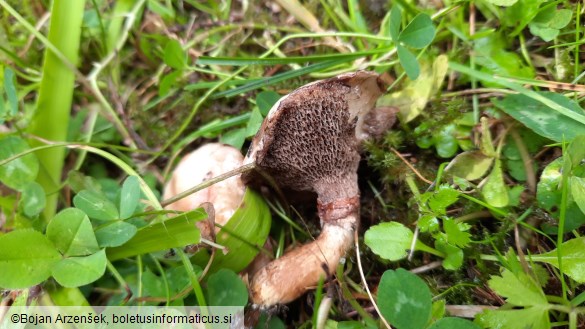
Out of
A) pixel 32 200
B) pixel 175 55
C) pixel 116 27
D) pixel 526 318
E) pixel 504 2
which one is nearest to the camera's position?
pixel 526 318

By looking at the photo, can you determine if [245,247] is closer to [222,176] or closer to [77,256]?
[222,176]

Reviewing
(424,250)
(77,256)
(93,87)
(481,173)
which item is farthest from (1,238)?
(481,173)

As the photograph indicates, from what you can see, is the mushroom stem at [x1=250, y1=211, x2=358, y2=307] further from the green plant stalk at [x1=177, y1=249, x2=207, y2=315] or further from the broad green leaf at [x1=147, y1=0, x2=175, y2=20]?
the broad green leaf at [x1=147, y1=0, x2=175, y2=20]

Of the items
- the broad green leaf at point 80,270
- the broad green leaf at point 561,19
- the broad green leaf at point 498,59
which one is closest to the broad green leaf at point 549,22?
Answer: the broad green leaf at point 561,19

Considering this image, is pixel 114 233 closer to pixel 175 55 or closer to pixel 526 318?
pixel 175 55

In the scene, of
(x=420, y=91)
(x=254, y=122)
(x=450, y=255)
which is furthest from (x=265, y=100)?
(x=450, y=255)

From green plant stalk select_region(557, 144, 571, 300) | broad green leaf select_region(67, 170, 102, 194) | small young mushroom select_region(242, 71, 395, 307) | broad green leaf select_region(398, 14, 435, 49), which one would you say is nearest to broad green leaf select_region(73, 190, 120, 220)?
broad green leaf select_region(67, 170, 102, 194)
